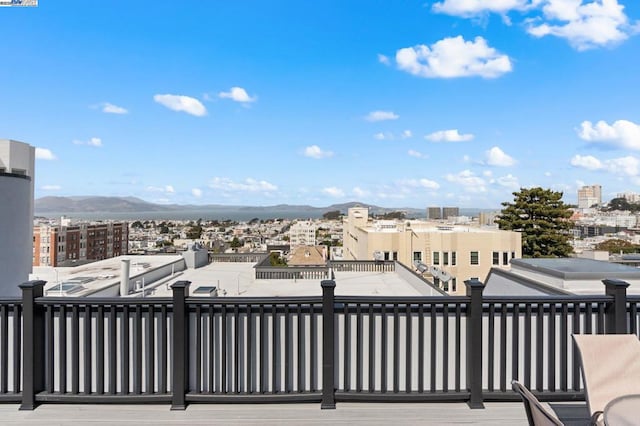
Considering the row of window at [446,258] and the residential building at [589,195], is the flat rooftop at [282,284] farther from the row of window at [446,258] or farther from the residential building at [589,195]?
the residential building at [589,195]

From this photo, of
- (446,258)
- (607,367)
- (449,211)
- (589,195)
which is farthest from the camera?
(449,211)

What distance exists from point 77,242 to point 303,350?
67.4 m

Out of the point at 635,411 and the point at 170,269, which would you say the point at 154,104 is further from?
the point at 635,411

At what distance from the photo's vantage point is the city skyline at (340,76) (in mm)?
20141

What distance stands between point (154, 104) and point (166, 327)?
42.1m

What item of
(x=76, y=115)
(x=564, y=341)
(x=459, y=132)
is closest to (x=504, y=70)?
(x=459, y=132)

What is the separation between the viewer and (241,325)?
3217 millimetres

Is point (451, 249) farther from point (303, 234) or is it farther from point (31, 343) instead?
point (303, 234)

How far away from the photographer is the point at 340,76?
29.5 metres

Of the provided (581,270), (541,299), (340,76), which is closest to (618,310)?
(541,299)

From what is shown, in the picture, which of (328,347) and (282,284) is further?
(282,284)

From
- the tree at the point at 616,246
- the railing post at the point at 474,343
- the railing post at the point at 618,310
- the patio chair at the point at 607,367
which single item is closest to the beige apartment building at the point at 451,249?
the tree at the point at 616,246

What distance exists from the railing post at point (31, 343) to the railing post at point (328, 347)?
228cm

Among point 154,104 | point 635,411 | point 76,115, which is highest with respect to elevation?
point 154,104
